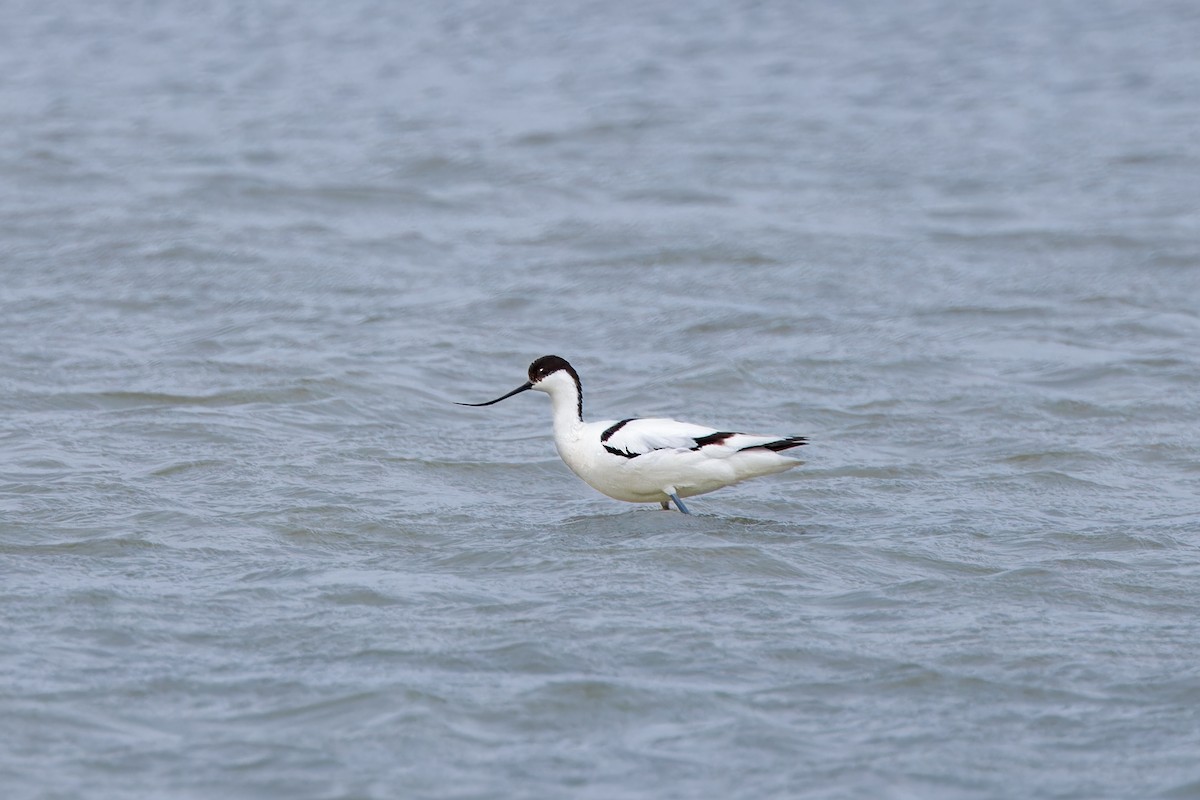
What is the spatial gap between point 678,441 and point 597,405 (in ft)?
8.18

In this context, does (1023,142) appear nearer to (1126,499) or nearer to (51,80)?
(1126,499)

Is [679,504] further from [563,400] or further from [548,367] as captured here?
[548,367]

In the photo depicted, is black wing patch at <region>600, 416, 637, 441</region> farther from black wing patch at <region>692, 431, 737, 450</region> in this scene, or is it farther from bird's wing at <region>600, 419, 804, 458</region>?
black wing patch at <region>692, 431, 737, 450</region>

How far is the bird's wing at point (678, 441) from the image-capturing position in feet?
27.8

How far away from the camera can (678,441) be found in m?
8.54

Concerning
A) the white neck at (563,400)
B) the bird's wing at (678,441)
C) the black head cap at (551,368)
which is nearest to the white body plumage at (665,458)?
the bird's wing at (678,441)

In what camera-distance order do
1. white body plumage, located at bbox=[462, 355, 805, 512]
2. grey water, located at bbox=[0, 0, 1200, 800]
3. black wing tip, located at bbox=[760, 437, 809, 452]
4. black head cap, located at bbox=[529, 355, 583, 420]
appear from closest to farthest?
1. grey water, located at bbox=[0, 0, 1200, 800]
2. black wing tip, located at bbox=[760, 437, 809, 452]
3. white body plumage, located at bbox=[462, 355, 805, 512]
4. black head cap, located at bbox=[529, 355, 583, 420]

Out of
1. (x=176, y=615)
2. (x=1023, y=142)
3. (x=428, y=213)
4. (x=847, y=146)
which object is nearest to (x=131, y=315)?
(x=428, y=213)

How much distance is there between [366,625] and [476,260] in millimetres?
7958

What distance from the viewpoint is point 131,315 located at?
497 inches

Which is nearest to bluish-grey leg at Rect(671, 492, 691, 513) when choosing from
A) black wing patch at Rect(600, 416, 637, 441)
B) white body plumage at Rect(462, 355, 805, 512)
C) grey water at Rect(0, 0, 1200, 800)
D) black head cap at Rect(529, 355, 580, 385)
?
white body plumage at Rect(462, 355, 805, 512)

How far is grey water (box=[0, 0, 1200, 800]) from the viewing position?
580 cm

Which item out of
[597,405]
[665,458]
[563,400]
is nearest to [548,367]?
[563,400]

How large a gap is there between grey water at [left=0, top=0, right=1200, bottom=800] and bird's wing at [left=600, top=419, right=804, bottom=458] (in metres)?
0.38
